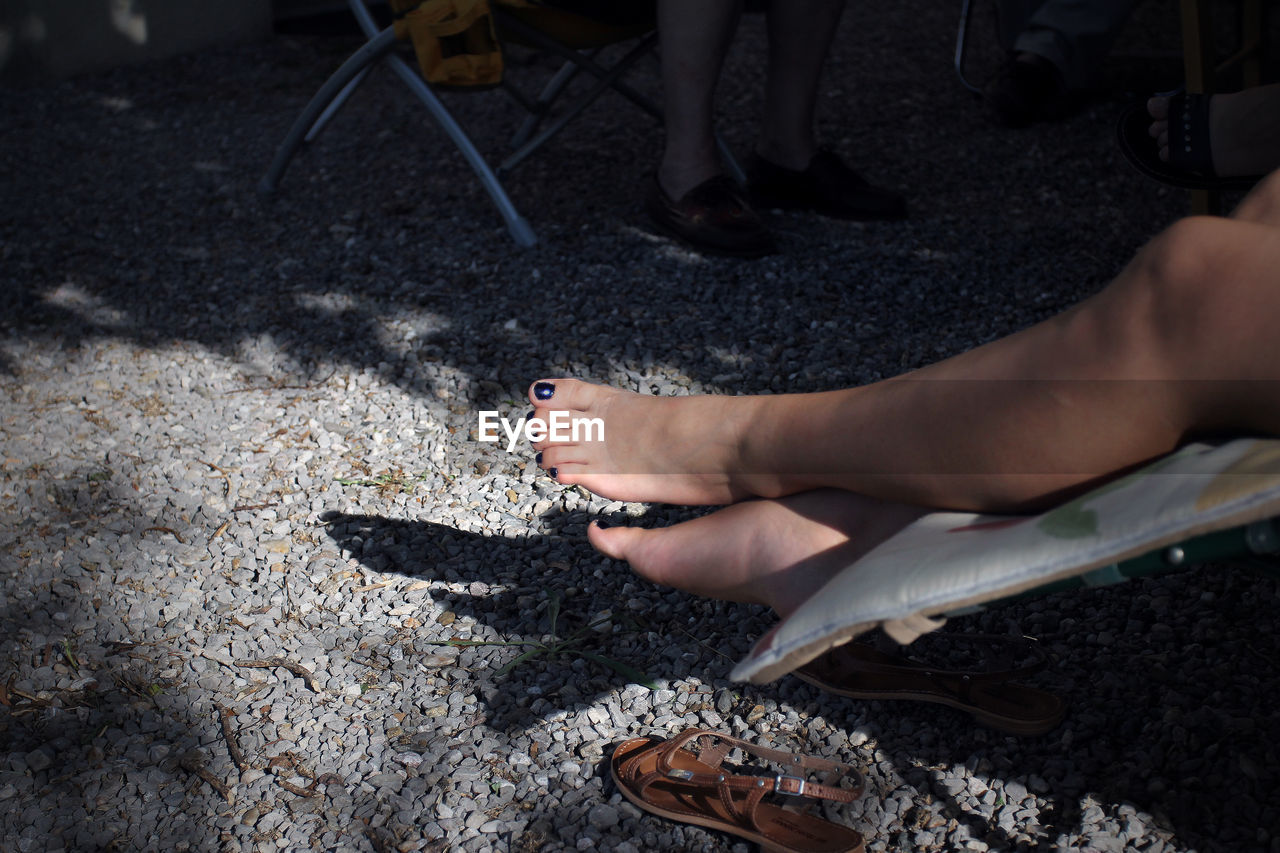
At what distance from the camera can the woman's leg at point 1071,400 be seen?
933 mm

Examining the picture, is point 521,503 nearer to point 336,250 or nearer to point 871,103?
point 336,250

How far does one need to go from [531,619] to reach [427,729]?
0.26 meters

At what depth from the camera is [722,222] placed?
8.84 ft

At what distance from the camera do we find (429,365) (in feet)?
7.61

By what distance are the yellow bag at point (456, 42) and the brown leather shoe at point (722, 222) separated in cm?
62

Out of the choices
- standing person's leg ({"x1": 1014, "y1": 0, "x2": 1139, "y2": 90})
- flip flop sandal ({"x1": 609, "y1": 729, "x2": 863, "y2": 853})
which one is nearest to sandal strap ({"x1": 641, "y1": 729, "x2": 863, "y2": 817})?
flip flop sandal ({"x1": 609, "y1": 729, "x2": 863, "y2": 853})

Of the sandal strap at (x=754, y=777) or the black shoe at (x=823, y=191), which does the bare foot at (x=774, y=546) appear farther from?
the black shoe at (x=823, y=191)

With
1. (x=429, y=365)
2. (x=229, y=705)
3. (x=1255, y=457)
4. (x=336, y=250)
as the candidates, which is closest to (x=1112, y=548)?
(x=1255, y=457)

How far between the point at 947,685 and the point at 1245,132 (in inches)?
41.6

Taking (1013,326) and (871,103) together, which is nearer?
(1013,326)

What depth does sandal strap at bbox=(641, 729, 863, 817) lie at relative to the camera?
1192mm

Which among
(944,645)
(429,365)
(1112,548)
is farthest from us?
(429,365)

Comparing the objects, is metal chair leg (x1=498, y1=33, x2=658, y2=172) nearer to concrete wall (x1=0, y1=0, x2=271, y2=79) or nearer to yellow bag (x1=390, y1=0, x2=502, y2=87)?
yellow bag (x1=390, y1=0, x2=502, y2=87)

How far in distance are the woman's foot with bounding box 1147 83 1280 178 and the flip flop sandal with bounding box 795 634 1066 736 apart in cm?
89
